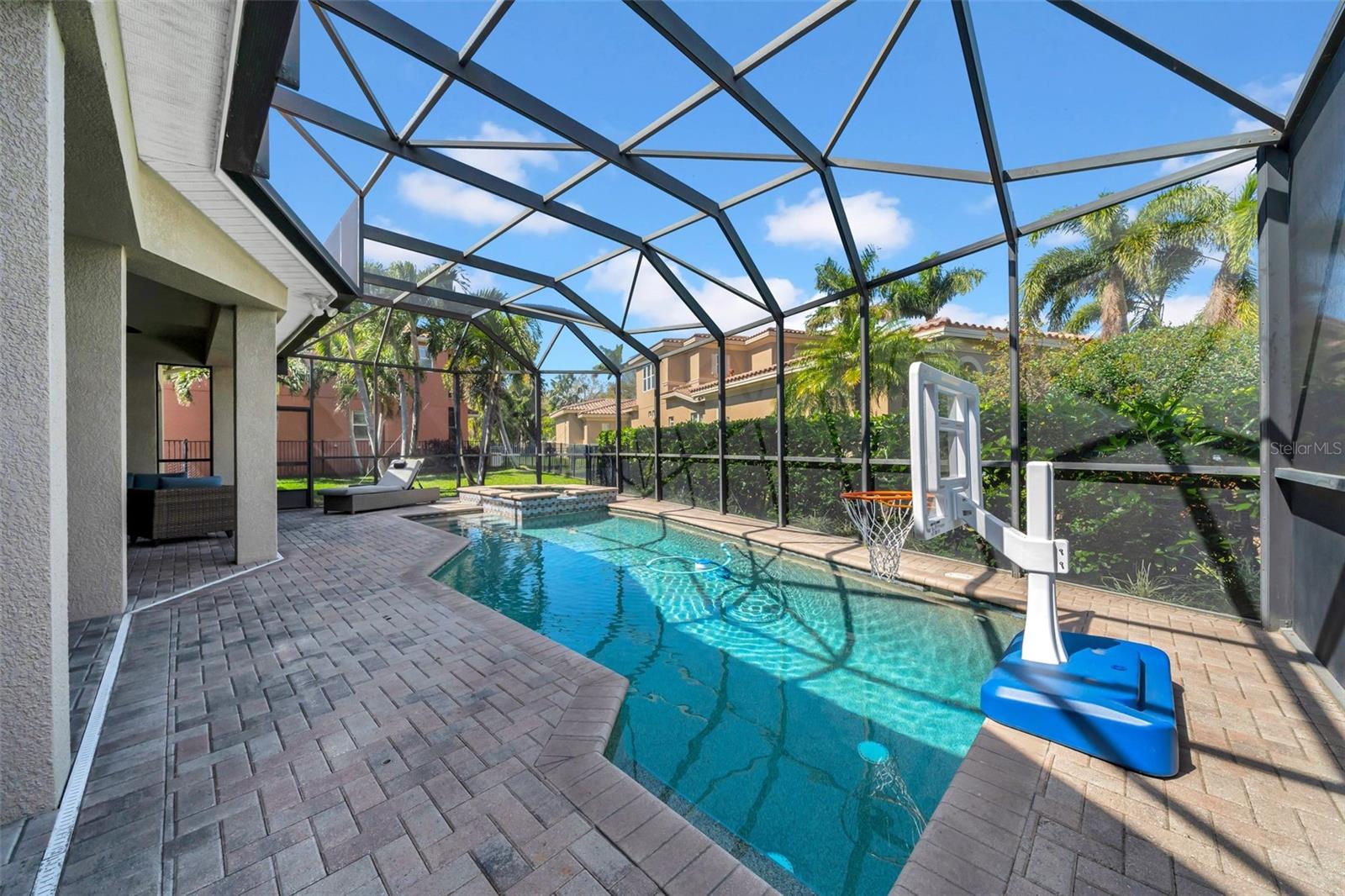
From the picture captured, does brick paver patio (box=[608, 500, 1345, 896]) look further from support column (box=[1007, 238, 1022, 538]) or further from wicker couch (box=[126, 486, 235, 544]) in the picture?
wicker couch (box=[126, 486, 235, 544])

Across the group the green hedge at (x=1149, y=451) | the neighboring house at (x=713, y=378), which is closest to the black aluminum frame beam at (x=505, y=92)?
the neighboring house at (x=713, y=378)

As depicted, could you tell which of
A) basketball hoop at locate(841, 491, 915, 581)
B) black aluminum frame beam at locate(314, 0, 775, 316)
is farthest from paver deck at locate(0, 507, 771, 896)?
black aluminum frame beam at locate(314, 0, 775, 316)

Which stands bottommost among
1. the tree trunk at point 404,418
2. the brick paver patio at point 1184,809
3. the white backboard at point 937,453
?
the brick paver patio at point 1184,809

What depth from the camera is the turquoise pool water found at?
2.51m

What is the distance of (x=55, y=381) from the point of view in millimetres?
2076

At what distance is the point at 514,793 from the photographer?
7.27 ft

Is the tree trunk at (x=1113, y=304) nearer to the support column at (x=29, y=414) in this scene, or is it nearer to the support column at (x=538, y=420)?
the support column at (x=29, y=414)

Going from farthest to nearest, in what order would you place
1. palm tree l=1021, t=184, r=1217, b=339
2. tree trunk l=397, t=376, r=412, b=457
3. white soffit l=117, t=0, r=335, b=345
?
tree trunk l=397, t=376, r=412, b=457 → palm tree l=1021, t=184, r=1217, b=339 → white soffit l=117, t=0, r=335, b=345

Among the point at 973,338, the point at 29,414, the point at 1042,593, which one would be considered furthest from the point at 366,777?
the point at 973,338

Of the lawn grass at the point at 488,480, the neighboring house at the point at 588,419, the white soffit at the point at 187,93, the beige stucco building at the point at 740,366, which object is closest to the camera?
the white soffit at the point at 187,93

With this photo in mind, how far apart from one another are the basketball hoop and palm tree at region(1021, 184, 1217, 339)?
2.73 metres

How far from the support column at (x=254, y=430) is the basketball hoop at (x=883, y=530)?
6.99 meters

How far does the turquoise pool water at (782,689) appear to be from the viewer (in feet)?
8.23

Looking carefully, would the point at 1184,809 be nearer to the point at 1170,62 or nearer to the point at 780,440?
the point at 1170,62
